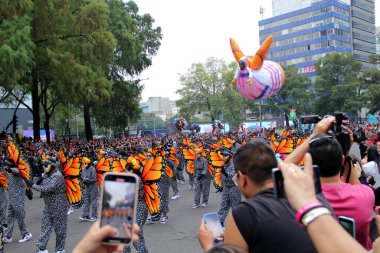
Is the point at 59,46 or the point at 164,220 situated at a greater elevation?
the point at 59,46

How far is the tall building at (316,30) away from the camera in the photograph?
79375mm

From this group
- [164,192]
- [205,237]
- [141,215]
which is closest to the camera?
[205,237]

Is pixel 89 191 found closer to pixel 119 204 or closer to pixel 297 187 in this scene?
pixel 119 204

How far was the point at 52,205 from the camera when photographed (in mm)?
6789

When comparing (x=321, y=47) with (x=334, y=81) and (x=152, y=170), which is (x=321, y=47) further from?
(x=152, y=170)

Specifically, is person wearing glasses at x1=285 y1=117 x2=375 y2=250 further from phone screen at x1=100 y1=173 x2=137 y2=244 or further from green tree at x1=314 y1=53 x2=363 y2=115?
green tree at x1=314 y1=53 x2=363 y2=115

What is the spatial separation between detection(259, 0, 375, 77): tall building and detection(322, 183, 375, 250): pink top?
81202mm

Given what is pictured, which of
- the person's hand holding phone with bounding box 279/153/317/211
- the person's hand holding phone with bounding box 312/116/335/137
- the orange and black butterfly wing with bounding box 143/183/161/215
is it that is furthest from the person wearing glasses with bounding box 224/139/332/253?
the orange and black butterfly wing with bounding box 143/183/161/215

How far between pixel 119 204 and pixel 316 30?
277 ft

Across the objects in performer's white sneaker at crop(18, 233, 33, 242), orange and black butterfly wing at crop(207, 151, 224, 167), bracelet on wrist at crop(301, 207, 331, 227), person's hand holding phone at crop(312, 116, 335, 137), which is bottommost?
performer's white sneaker at crop(18, 233, 33, 242)

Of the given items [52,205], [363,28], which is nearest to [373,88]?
[52,205]

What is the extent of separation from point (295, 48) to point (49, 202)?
270 feet

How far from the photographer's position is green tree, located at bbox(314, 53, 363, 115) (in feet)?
156

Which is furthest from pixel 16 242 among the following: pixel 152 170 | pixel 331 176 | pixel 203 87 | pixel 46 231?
pixel 203 87
